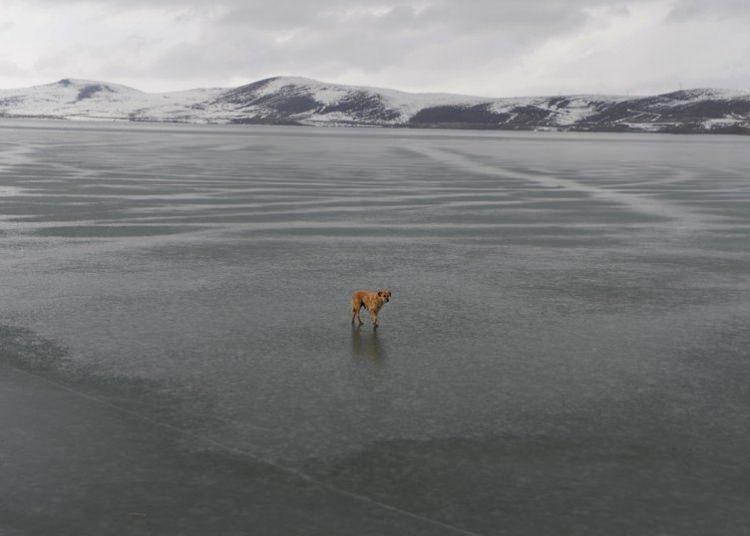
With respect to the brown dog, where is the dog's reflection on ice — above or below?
below

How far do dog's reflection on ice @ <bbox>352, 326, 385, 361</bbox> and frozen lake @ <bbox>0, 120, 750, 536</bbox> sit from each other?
11 centimetres

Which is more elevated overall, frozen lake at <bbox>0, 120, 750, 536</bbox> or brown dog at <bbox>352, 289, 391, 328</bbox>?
brown dog at <bbox>352, 289, 391, 328</bbox>

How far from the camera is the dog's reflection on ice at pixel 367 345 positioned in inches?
461

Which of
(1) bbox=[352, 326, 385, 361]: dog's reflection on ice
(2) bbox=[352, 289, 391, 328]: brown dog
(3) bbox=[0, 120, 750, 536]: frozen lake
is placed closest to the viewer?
(3) bbox=[0, 120, 750, 536]: frozen lake

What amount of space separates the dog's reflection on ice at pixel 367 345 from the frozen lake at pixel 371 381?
0.11 metres

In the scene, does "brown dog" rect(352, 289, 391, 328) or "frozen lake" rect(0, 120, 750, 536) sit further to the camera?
"brown dog" rect(352, 289, 391, 328)

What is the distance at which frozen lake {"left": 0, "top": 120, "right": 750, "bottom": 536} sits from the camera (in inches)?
284

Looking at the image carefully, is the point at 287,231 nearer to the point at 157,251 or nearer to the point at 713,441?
the point at 157,251

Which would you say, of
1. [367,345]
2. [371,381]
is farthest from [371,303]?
[371,381]

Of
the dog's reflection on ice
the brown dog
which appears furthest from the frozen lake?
the brown dog

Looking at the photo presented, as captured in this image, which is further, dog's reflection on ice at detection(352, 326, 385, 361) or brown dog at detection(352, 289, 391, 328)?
brown dog at detection(352, 289, 391, 328)

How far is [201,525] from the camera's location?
6.78 m

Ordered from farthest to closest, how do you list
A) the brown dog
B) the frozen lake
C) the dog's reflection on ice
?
1. the brown dog
2. the dog's reflection on ice
3. the frozen lake

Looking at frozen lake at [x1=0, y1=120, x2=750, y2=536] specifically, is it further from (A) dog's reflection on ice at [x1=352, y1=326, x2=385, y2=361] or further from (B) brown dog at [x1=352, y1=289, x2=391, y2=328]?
(B) brown dog at [x1=352, y1=289, x2=391, y2=328]
